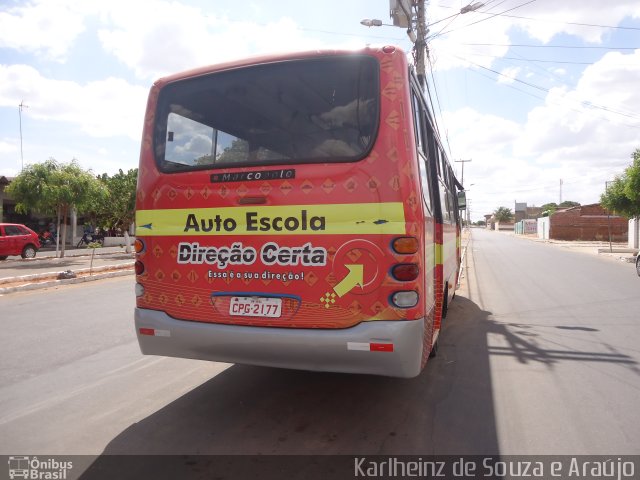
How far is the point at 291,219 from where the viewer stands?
11.0ft

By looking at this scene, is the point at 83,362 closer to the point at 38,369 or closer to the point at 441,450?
the point at 38,369

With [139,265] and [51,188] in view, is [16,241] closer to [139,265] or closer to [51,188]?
[51,188]

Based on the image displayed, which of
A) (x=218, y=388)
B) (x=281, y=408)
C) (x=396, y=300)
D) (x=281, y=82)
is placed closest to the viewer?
(x=396, y=300)

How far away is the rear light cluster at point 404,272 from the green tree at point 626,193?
21.7 metres

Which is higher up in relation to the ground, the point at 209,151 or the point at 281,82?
the point at 281,82

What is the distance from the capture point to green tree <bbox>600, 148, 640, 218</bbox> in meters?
20.3

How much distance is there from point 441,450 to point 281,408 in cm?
137

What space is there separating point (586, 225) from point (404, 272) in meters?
59.1

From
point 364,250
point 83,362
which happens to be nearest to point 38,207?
point 83,362

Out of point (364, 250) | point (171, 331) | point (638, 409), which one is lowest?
point (638, 409)

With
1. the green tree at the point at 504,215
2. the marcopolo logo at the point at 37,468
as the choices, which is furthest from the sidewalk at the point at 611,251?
the green tree at the point at 504,215

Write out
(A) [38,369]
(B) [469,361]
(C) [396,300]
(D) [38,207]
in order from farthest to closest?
(D) [38,207], (B) [469,361], (A) [38,369], (C) [396,300]

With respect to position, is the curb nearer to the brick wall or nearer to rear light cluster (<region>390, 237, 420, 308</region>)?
rear light cluster (<region>390, 237, 420, 308</region>)

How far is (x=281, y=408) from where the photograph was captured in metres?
3.88
